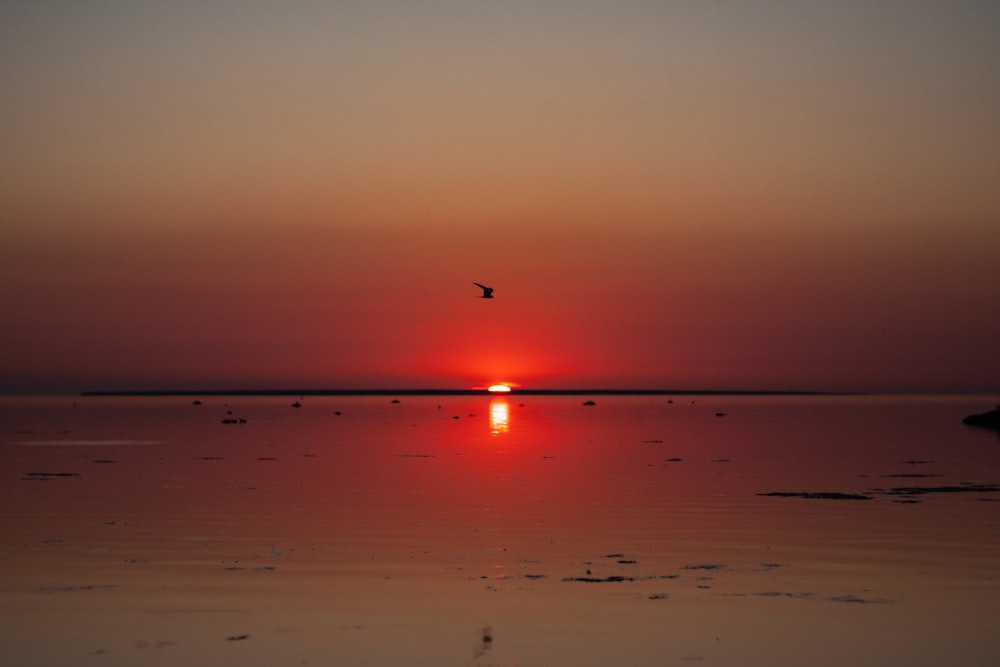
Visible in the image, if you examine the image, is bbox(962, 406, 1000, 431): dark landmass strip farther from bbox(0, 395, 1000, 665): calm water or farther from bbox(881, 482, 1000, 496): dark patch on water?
bbox(881, 482, 1000, 496): dark patch on water

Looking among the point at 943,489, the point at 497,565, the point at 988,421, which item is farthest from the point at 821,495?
the point at 988,421

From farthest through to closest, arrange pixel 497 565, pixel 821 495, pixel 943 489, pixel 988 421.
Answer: pixel 988 421 < pixel 943 489 < pixel 821 495 < pixel 497 565

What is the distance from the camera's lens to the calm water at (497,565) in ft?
60.5

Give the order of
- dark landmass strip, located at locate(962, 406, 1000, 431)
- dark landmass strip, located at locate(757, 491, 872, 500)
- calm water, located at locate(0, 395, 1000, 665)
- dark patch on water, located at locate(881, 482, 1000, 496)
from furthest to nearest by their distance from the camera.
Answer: dark landmass strip, located at locate(962, 406, 1000, 431), dark patch on water, located at locate(881, 482, 1000, 496), dark landmass strip, located at locate(757, 491, 872, 500), calm water, located at locate(0, 395, 1000, 665)

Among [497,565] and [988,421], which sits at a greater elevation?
[988,421]

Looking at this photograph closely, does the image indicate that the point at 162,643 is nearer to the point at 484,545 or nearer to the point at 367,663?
the point at 367,663

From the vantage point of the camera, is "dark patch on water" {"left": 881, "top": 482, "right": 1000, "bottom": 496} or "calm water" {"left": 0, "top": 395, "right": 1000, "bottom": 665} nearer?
"calm water" {"left": 0, "top": 395, "right": 1000, "bottom": 665}

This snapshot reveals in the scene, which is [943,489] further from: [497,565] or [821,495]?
[497,565]

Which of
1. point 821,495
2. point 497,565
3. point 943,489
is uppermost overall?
point 943,489

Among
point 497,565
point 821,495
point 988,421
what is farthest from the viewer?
point 988,421

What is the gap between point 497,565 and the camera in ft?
84.7

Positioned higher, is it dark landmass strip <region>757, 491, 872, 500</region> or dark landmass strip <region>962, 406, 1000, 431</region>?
dark landmass strip <region>962, 406, 1000, 431</region>

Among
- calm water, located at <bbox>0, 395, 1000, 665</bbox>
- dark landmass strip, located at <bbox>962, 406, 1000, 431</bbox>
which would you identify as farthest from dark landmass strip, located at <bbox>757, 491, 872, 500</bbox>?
dark landmass strip, located at <bbox>962, 406, 1000, 431</bbox>

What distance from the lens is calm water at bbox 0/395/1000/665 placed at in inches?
727
